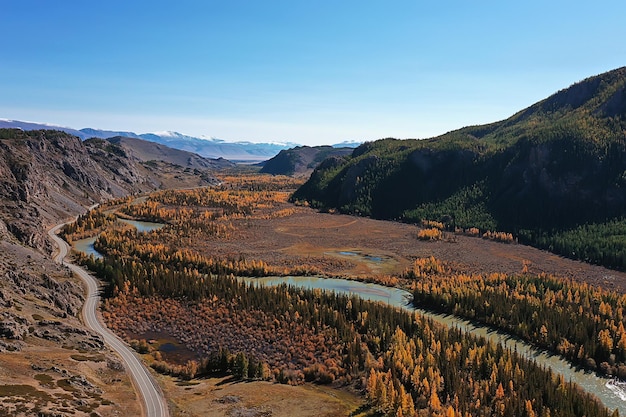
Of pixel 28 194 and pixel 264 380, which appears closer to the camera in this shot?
pixel 264 380

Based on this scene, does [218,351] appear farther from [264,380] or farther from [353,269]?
[353,269]

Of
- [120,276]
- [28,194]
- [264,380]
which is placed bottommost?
[264,380]

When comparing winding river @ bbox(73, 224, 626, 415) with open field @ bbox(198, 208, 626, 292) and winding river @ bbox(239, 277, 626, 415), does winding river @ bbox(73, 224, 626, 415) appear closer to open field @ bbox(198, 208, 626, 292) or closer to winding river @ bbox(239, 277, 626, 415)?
winding river @ bbox(239, 277, 626, 415)

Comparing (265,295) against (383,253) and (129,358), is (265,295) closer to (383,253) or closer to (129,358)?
(129,358)

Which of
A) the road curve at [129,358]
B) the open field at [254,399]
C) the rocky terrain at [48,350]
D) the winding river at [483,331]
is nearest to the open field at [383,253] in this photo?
the winding river at [483,331]

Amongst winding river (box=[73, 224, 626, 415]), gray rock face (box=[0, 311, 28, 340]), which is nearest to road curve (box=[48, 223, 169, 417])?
gray rock face (box=[0, 311, 28, 340])

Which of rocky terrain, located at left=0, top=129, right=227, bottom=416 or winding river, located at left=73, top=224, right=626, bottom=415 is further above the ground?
rocky terrain, located at left=0, top=129, right=227, bottom=416

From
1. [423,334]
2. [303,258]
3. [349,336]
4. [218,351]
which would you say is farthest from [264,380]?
[303,258]
